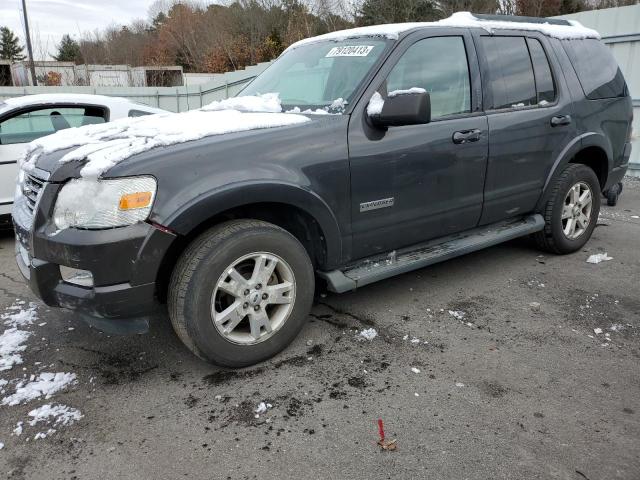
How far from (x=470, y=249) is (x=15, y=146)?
4699 millimetres

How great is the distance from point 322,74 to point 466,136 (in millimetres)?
1105

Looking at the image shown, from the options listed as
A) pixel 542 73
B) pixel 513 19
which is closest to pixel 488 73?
pixel 542 73

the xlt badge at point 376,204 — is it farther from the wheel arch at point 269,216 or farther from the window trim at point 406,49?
the window trim at point 406,49

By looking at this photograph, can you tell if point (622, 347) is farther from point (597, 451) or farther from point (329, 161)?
point (329, 161)

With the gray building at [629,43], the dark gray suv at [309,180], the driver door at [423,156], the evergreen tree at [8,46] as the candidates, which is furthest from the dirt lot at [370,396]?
the evergreen tree at [8,46]

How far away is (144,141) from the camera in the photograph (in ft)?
8.89

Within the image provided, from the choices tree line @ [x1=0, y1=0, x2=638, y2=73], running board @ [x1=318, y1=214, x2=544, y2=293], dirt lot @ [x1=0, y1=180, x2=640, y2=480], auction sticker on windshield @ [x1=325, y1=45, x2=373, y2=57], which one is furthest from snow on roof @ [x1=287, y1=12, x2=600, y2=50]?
tree line @ [x1=0, y1=0, x2=638, y2=73]

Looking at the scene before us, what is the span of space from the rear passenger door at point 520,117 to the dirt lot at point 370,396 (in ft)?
2.73

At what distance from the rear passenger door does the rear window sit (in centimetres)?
33

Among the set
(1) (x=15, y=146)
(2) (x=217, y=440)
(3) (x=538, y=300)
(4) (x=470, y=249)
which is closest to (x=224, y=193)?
(2) (x=217, y=440)

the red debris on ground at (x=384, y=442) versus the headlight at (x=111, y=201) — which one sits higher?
the headlight at (x=111, y=201)

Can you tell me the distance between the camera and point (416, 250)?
374 cm

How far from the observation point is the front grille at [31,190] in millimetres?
2801

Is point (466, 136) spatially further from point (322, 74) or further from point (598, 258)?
point (598, 258)
